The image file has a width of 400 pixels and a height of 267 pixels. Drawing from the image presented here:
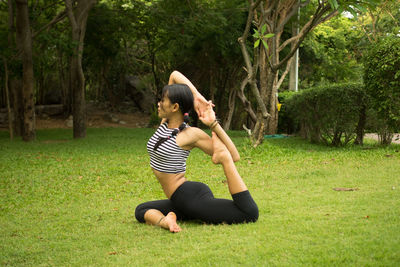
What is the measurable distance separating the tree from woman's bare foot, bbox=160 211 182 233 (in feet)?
20.7

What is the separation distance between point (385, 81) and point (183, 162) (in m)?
7.62

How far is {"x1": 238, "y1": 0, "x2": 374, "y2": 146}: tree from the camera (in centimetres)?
1149

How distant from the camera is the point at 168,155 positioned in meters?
4.76

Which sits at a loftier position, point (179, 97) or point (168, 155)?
point (179, 97)

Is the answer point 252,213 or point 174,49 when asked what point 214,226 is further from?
point 174,49

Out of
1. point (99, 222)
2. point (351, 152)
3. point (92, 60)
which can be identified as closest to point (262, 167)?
point (351, 152)

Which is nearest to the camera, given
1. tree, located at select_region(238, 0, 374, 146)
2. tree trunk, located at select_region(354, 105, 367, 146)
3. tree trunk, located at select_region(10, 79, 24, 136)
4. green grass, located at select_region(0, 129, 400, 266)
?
green grass, located at select_region(0, 129, 400, 266)

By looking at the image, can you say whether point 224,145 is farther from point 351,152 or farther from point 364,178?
point 351,152

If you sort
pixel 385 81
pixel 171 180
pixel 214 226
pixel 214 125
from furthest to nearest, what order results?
1. pixel 385 81
2. pixel 171 180
3. pixel 214 226
4. pixel 214 125

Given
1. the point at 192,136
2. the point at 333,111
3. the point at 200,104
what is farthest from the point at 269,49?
the point at 192,136

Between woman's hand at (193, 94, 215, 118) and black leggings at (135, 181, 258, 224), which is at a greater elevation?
woman's hand at (193, 94, 215, 118)

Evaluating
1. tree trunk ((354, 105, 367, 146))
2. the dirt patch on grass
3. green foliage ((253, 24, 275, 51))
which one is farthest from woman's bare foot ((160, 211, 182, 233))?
the dirt patch on grass

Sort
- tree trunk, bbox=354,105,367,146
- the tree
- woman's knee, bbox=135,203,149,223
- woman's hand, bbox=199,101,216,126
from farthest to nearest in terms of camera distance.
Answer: tree trunk, bbox=354,105,367,146
the tree
woman's knee, bbox=135,203,149,223
woman's hand, bbox=199,101,216,126

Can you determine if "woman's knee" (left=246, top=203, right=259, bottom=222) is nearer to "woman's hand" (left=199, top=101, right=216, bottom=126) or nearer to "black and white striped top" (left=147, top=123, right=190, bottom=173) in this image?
"black and white striped top" (left=147, top=123, right=190, bottom=173)
